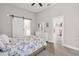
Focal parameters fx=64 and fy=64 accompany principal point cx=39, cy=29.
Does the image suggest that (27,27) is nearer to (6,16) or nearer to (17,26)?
(17,26)

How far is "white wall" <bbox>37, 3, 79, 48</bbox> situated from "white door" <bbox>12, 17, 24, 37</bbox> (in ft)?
1.30

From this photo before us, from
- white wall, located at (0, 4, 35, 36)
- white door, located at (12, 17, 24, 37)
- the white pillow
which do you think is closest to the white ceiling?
white wall, located at (0, 4, 35, 36)

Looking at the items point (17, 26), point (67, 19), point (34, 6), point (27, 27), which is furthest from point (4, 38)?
point (67, 19)

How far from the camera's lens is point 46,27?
151cm

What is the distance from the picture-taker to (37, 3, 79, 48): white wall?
49.6 inches

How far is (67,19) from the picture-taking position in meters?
1.53

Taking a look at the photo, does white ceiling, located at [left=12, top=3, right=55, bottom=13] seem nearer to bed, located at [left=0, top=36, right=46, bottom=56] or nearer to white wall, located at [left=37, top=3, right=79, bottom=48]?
white wall, located at [left=37, top=3, right=79, bottom=48]

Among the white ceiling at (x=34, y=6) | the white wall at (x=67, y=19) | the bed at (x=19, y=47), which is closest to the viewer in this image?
the bed at (x=19, y=47)

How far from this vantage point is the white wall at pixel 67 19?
1260mm

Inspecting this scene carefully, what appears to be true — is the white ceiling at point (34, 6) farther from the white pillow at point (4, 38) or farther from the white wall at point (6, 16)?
the white pillow at point (4, 38)

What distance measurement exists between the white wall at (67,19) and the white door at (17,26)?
1.30 ft

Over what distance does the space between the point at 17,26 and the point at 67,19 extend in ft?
3.76

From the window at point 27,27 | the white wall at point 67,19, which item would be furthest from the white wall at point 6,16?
the white wall at point 67,19

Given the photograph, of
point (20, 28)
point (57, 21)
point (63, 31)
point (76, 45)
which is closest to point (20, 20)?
point (20, 28)
